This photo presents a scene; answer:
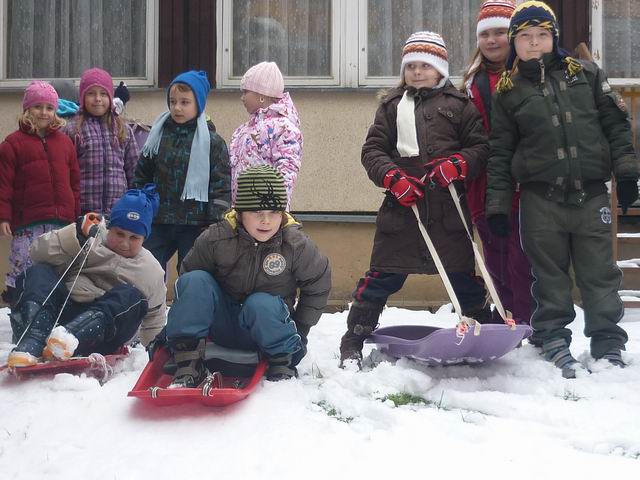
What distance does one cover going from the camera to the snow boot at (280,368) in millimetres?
3527

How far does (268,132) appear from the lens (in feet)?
15.9

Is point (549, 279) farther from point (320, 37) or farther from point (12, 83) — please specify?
point (12, 83)

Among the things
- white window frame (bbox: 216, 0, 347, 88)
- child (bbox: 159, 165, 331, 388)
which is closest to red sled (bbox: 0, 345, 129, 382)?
child (bbox: 159, 165, 331, 388)

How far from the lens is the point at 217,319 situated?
11.9 feet

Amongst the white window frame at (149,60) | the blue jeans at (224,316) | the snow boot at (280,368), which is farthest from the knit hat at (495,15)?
the white window frame at (149,60)

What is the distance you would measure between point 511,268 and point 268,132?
5.04ft

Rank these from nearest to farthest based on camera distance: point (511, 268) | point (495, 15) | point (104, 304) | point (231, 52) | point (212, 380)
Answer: point (212, 380) → point (104, 304) → point (511, 268) → point (495, 15) → point (231, 52)

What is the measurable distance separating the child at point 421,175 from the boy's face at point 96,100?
191 centimetres

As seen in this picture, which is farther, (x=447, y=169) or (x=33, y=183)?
(x=33, y=183)

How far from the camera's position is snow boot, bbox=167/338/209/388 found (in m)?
3.38

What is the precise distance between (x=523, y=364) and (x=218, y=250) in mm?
1385

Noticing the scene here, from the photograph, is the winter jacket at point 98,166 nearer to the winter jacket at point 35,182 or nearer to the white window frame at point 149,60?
the winter jacket at point 35,182

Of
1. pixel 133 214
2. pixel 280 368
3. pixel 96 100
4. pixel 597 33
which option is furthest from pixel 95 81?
pixel 597 33

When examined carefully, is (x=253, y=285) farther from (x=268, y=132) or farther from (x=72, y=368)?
(x=268, y=132)
